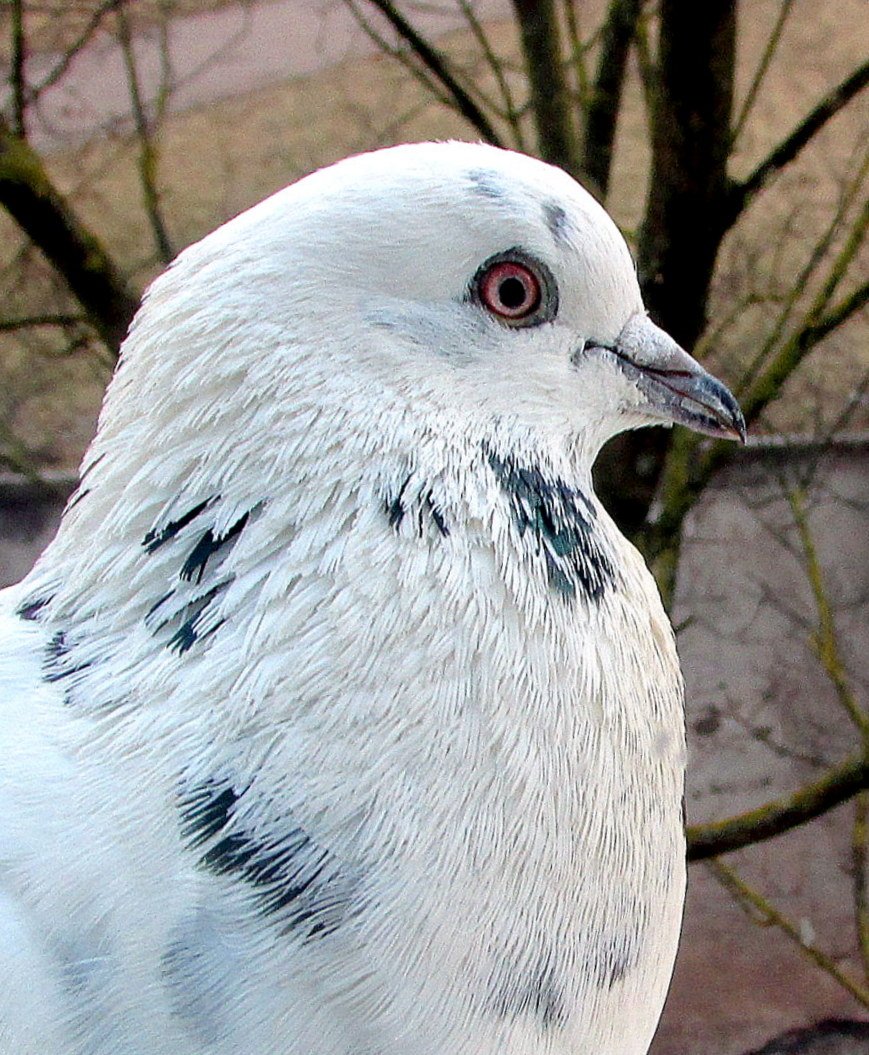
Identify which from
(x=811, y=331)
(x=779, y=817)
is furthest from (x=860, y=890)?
(x=811, y=331)

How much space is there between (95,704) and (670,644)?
1.16 feet

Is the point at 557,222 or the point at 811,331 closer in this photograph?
the point at 557,222

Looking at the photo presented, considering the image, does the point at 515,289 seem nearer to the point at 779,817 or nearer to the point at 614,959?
the point at 614,959

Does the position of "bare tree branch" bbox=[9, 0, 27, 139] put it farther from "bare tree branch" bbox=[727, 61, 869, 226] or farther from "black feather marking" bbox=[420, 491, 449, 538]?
"black feather marking" bbox=[420, 491, 449, 538]

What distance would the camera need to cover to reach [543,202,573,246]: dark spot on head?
684 mm

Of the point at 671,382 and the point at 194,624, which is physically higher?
the point at 671,382

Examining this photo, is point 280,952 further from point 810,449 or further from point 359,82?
point 359,82

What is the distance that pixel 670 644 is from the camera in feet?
2.51

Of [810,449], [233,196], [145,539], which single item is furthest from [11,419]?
[145,539]

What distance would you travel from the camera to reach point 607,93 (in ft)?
6.59

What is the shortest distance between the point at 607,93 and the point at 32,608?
1.57 meters

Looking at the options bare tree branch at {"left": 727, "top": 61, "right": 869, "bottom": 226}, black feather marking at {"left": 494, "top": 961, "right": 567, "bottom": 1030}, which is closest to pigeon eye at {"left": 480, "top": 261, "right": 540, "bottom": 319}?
black feather marking at {"left": 494, "top": 961, "right": 567, "bottom": 1030}

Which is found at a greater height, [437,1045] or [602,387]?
[602,387]

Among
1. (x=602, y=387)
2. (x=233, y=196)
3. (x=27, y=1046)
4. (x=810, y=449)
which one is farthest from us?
(x=233, y=196)
